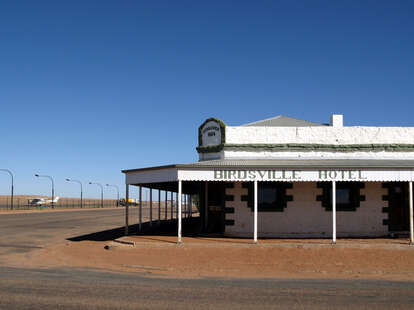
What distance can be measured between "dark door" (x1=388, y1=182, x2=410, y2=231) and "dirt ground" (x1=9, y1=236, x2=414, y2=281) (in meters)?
1.81

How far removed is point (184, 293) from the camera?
29.4 ft

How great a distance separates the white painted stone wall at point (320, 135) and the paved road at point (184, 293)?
10.3 metres

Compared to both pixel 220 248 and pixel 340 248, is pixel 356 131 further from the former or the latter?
pixel 220 248

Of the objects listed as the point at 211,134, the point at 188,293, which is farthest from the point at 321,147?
the point at 188,293

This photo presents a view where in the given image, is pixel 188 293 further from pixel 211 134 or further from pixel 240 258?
pixel 211 134

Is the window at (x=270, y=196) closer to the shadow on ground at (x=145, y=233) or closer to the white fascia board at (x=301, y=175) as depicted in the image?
the white fascia board at (x=301, y=175)

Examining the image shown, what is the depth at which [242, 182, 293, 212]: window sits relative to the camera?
18812mm

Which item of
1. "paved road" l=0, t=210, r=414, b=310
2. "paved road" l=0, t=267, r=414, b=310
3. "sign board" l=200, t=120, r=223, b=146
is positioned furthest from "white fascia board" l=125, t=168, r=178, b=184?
"paved road" l=0, t=267, r=414, b=310

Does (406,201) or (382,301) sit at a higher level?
(406,201)

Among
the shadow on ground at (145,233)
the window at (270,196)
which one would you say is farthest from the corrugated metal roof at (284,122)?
the shadow on ground at (145,233)

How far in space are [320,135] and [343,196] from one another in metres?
3.19

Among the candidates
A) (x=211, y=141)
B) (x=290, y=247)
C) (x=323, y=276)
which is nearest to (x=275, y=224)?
(x=290, y=247)

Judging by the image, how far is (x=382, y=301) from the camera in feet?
27.5

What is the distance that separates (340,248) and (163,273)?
7.21 meters
